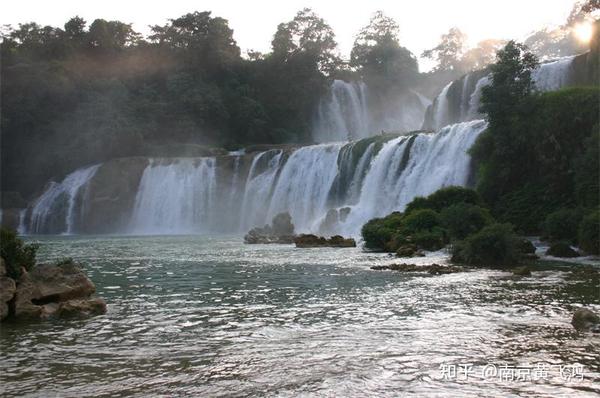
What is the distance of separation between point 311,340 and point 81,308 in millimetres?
5596

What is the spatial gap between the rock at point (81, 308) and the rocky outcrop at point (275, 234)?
25.3m

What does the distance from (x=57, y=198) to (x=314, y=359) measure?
192 feet

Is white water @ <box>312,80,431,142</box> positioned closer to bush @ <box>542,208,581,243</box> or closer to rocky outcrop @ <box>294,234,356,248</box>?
rocky outcrop @ <box>294,234,356,248</box>

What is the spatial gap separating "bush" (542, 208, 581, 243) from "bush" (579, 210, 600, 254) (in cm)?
245

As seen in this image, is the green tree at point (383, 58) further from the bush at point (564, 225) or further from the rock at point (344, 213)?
the bush at point (564, 225)

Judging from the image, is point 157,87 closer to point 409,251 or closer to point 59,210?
point 59,210

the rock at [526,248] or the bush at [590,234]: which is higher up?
the bush at [590,234]

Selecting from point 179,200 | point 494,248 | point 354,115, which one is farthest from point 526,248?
point 354,115

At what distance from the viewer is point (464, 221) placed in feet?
88.5

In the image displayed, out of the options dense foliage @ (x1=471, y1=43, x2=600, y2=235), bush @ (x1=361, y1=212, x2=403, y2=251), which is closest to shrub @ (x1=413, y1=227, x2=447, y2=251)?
bush @ (x1=361, y1=212, x2=403, y2=251)

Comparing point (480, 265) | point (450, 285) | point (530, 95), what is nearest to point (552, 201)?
point (530, 95)

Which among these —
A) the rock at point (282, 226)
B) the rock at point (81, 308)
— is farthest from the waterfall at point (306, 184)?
the rock at point (81, 308)

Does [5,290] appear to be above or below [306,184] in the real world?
below

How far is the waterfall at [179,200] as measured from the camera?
5856 centimetres
